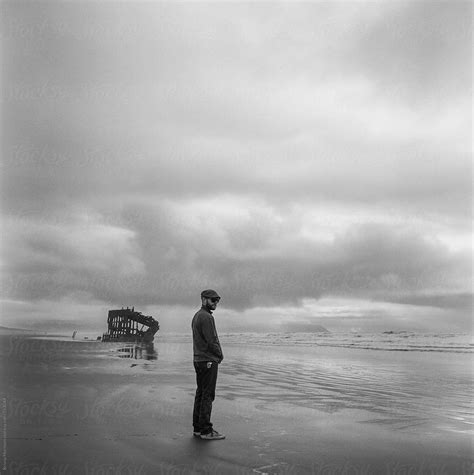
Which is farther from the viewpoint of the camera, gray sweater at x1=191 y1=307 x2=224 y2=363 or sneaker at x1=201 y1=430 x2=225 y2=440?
gray sweater at x1=191 y1=307 x2=224 y2=363

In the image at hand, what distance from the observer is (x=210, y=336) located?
7.24 metres

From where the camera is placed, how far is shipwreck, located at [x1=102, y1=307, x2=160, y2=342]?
141ft

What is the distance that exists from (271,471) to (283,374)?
36.4ft

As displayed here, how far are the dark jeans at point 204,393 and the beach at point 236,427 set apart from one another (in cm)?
27

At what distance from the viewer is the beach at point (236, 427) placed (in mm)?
5482

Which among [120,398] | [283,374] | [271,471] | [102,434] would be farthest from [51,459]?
[283,374]

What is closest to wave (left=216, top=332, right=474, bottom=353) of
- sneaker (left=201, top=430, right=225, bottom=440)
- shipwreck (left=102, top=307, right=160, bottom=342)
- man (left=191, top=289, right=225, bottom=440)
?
shipwreck (left=102, top=307, right=160, bottom=342)

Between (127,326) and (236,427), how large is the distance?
39.6m

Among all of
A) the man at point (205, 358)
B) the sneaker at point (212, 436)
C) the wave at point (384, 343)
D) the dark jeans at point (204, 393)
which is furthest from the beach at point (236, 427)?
the wave at point (384, 343)

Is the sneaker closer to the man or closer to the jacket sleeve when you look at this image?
the man

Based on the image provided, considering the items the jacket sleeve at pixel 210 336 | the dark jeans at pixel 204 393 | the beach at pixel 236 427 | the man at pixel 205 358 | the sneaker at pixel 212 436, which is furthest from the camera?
the jacket sleeve at pixel 210 336

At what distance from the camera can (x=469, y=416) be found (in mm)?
9172

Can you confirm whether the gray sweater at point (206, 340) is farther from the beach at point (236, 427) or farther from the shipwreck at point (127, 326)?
the shipwreck at point (127, 326)

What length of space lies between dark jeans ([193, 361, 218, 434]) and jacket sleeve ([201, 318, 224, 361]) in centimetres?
17
